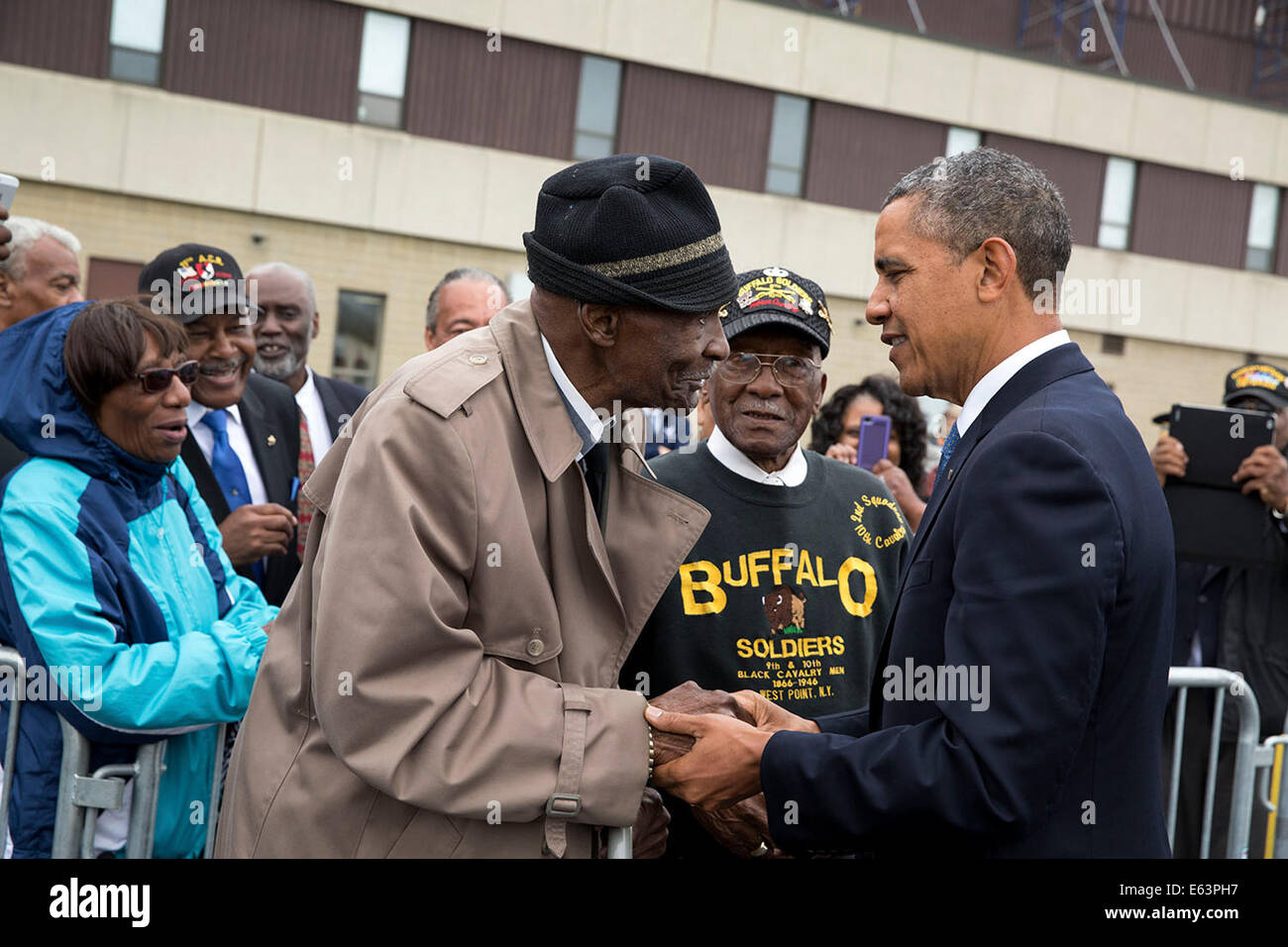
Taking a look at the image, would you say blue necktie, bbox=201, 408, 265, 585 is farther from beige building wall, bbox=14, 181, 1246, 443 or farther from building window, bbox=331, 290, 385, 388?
building window, bbox=331, 290, 385, 388

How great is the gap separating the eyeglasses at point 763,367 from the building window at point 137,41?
52.6 feet

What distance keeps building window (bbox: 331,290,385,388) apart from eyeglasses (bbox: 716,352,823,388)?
15367 mm

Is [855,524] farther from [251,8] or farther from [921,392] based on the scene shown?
[251,8]

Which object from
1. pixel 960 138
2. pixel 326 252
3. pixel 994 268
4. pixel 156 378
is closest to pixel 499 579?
pixel 994 268

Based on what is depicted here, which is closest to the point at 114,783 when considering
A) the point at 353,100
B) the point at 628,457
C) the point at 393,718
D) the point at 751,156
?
the point at 393,718

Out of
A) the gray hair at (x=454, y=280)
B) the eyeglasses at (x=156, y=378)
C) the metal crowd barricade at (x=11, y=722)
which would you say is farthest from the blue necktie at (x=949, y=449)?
the gray hair at (x=454, y=280)

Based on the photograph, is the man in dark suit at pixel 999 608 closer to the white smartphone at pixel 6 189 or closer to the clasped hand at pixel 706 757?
the clasped hand at pixel 706 757

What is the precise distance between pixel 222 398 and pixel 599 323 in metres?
2.55

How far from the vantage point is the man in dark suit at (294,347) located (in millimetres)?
5340

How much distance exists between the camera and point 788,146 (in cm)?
2058

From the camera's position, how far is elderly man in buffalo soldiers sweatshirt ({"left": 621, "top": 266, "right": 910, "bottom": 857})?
3.11 meters

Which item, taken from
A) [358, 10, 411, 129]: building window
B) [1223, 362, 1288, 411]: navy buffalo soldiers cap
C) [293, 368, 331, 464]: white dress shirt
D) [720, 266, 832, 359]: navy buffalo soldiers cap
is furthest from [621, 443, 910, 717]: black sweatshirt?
[358, 10, 411, 129]: building window

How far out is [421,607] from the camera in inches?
82.4

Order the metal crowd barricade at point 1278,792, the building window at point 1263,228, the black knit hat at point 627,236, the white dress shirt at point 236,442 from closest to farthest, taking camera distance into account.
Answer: the black knit hat at point 627,236 < the metal crowd barricade at point 1278,792 < the white dress shirt at point 236,442 < the building window at point 1263,228
